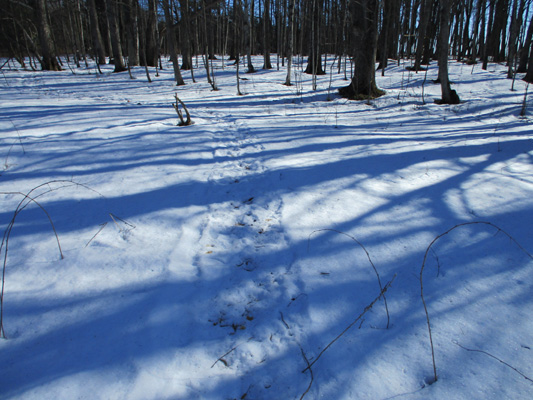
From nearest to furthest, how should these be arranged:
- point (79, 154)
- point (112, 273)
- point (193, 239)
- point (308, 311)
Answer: point (308, 311)
point (112, 273)
point (193, 239)
point (79, 154)

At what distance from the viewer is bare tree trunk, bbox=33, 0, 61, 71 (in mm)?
15516

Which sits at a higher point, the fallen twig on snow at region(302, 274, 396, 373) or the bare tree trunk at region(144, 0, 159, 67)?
the bare tree trunk at region(144, 0, 159, 67)

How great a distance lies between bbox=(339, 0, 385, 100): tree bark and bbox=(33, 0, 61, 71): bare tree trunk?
17.5m

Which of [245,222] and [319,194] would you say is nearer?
[245,222]

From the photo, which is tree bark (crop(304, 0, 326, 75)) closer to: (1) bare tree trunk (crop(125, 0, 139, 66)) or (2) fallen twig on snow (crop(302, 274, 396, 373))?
(1) bare tree trunk (crop(125, 0, 139, 66))

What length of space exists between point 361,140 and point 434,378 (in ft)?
14.5

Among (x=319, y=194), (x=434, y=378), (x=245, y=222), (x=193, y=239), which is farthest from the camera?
(x=319, y=194)

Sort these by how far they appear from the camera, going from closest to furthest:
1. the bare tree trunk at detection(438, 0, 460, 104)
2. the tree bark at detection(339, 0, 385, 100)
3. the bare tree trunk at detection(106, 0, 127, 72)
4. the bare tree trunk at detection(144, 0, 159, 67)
A: the bare tree trunk at detection(438, 0, 460, 104) → the tree bark at detection(339, 0, 385, 100) → the bare tree trunk at detection(106, 0, 127, 72) → the bare tree trunk at detection(144, 0, 159, 67)

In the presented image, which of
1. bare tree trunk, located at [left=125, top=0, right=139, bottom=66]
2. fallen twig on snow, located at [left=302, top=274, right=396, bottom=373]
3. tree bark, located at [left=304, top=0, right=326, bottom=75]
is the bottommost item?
fallen twig on snow, located at [left=302, top=274, right=396, bottom=373]

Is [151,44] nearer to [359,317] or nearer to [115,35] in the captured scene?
[115,35]

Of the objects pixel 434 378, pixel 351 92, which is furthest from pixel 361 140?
pixel 351 92

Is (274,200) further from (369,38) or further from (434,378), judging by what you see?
(369,38)

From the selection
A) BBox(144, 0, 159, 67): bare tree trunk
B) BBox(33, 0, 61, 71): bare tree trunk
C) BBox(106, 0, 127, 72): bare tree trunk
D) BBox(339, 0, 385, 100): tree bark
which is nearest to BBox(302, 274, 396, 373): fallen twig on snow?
BBox(339, 0, 385, 100): tree bark

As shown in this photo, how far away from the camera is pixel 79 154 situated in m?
4.16
